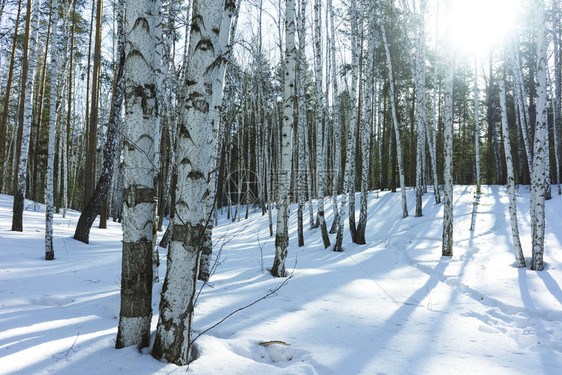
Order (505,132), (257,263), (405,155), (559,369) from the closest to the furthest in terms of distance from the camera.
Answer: (559,369) → (505,132) → (257,263) → (405,155)

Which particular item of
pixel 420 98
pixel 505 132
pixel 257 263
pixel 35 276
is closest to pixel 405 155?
pixel 420 98

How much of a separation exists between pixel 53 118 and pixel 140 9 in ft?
15.2

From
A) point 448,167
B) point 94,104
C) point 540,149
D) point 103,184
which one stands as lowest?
point 103,184

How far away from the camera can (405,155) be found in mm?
22031

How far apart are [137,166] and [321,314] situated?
100 inches

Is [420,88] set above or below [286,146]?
above

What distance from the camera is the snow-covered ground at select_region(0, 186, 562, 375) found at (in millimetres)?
2086

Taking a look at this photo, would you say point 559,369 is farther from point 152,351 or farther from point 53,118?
point 53,118

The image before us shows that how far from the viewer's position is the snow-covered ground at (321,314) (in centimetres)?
209

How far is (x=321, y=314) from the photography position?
3.37m

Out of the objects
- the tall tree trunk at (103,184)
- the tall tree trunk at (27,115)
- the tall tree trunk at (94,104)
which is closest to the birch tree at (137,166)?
the tall tree trunk at (103,184)

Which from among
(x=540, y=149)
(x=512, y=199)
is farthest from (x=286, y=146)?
(x=512, y=199)

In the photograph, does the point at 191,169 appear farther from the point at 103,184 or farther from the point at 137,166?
the point at 103,184

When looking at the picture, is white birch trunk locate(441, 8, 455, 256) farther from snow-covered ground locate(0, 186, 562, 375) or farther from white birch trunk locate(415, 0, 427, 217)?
white birch trunk locate(415, 0, 427, 217)
